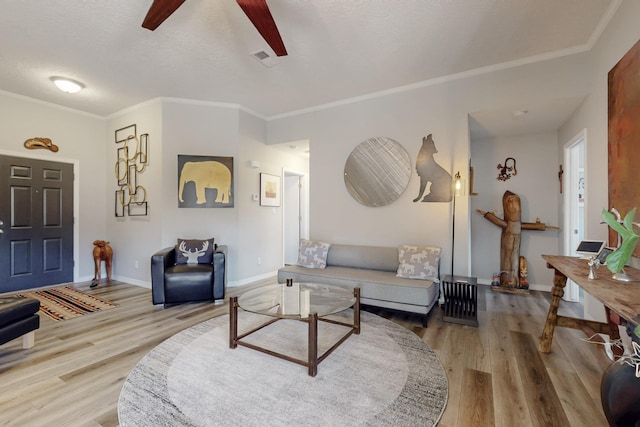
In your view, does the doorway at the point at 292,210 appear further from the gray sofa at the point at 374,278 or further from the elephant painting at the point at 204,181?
the gray sofa at the point at 374,278

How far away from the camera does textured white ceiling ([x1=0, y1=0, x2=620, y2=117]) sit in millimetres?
2342

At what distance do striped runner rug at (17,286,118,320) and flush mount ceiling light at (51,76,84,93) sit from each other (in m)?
2.74

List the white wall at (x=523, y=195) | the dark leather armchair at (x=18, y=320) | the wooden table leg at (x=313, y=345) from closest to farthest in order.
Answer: the wooden table leg at (x=313, y=345), the dark leather armchair at (x=18, y=320), the white wall at (x=523, y=195)

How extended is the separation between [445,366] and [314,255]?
2089 mm

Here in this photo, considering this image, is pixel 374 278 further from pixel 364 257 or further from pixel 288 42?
pixel 288 42

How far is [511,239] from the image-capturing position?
13.7 feet

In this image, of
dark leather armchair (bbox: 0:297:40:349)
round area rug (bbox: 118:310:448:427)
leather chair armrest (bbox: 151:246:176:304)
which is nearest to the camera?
round area rug (bbox: 118:310:448:427)

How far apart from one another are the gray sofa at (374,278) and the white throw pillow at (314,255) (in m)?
0.09

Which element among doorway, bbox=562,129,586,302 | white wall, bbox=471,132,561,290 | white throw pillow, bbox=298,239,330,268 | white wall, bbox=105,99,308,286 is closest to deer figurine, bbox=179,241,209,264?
white wall, bbox=105,99,308,286

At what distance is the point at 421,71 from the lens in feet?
11.0

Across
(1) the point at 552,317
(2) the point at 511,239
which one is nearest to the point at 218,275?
(1) the point at 552,317

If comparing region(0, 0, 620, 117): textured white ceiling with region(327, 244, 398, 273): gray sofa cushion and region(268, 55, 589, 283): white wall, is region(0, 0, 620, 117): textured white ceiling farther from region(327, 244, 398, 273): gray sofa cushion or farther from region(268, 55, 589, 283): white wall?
region(327, 244, 398, 273): gray sofa cushion

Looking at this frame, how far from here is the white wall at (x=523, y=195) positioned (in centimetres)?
420

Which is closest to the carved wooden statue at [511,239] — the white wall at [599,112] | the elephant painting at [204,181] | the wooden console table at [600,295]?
the white wall at [599,112]
